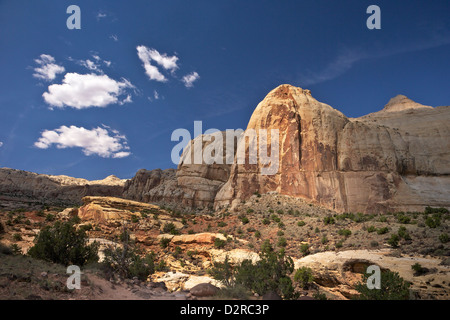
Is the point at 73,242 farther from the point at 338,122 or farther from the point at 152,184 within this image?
the point at 152,184

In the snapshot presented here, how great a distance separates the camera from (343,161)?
4244 centimetres

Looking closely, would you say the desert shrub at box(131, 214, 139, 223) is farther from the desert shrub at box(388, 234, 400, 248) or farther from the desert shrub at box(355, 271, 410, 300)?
the desert shrub at box(388, 234, 400, 248)

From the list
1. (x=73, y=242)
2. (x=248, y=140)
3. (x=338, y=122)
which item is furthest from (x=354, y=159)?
(x=73, y=242)

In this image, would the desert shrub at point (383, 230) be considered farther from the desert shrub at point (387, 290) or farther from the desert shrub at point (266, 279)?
the desert shrub at point (266, 279)

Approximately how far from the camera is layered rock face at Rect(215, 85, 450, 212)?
39906 mm

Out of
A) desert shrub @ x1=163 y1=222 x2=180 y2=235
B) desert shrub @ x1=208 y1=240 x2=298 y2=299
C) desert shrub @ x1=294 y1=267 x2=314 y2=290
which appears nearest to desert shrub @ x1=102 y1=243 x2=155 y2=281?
desert shrub @ x1=208 y1=240 x2=298 y2=299

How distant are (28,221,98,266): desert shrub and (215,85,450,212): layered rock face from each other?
33.2 meters

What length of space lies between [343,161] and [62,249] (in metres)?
41.2

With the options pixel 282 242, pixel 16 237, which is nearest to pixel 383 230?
pixel 282 242

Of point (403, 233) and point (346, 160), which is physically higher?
point (346, 160)

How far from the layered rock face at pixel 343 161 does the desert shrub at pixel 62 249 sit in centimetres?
3317

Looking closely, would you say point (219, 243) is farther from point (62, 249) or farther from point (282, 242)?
point (62, 249)
